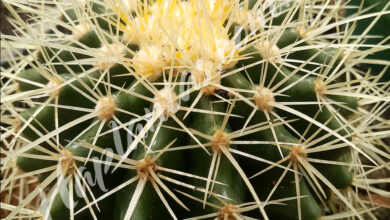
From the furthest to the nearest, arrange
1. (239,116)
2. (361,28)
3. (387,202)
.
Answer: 1. (361,28)
2. (387,202)
3. (239,116)

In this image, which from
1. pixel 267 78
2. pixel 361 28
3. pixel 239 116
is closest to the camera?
pixel 239 116

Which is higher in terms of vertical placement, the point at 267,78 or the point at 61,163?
the point at 267,78

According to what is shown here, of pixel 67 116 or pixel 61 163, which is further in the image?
pixel 67 116

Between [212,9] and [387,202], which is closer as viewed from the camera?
[212,9]

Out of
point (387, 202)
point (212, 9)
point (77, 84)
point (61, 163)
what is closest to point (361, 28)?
point (387, 202)

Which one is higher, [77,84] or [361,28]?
[361,28]

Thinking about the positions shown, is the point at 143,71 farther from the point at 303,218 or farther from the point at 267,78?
the point at 303,218

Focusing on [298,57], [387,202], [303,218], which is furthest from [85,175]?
[387,202]

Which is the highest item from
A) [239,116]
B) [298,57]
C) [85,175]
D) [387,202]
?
[298,57]

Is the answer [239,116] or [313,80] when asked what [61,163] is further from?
[313,80]
